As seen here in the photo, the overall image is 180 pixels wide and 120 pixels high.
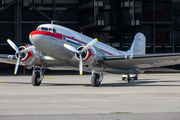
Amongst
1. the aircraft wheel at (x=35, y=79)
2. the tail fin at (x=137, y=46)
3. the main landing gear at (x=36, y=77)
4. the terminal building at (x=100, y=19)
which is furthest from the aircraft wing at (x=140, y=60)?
the terminal building at (x=100, y=19)

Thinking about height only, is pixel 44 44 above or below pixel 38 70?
above

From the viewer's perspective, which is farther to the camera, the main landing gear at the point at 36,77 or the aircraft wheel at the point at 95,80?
the main landing gear at the point at 36,77

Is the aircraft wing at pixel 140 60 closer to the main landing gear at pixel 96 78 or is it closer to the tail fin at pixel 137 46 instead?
the main landing gear at pixel 96 78

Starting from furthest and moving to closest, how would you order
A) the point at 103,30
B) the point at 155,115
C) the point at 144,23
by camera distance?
the point at 144,23 < the point at 103,30 < the point at 155,115

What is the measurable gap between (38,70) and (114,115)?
17.9 m

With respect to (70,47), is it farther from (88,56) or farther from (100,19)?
(100,19)

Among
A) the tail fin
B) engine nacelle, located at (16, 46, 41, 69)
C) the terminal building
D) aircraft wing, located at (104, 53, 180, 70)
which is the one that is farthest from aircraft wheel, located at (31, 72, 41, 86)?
the terminal building

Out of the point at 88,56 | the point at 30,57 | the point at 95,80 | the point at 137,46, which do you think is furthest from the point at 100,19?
the point at 88,56

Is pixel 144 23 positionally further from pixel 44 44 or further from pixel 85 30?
pixel 44 44

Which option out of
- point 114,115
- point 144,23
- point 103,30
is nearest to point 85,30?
point 103,30

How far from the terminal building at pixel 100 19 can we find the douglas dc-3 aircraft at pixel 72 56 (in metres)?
38.3

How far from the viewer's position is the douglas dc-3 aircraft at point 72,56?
24.2m

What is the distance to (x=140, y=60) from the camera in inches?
1025

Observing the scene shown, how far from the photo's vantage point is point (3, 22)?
72.8 m
